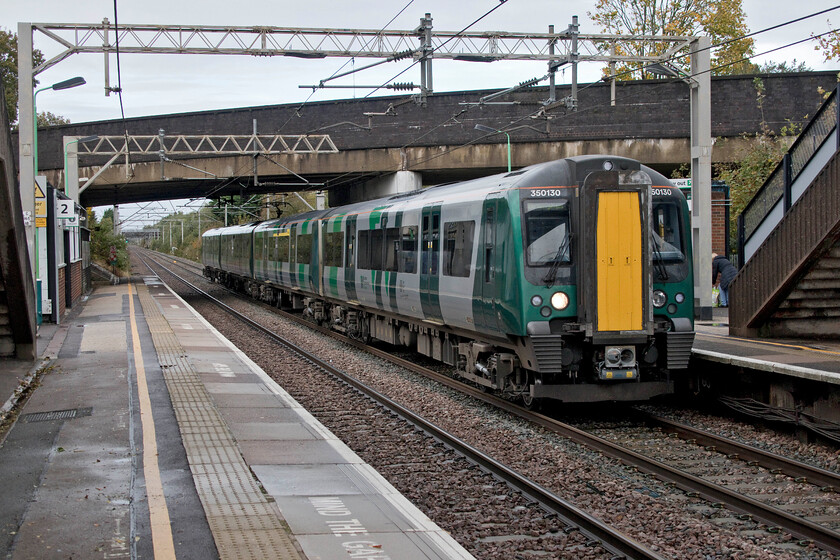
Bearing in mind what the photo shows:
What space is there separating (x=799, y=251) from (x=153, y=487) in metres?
9.32

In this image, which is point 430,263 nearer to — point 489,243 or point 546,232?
point 489,243

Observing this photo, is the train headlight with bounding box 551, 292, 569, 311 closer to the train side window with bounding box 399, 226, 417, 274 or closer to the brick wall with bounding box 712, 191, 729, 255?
the train side window with bounding box 399, 226, 417, 274

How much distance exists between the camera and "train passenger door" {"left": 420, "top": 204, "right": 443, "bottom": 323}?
41.8 ft

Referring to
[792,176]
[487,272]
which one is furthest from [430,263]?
[792,176]

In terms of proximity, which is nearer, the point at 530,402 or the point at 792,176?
the point at 530,402

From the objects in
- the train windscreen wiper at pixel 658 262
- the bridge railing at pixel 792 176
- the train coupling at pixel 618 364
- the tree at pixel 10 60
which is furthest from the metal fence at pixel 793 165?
the tree at pixel 10 60

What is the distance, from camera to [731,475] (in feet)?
26.0

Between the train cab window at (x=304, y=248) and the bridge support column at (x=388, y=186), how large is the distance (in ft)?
9.51

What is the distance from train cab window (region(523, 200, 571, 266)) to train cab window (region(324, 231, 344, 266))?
9391 millimetres

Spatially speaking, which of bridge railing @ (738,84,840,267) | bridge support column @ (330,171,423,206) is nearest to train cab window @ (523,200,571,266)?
bridge railing @ (738,84,840,267)

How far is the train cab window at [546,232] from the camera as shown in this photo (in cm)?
987

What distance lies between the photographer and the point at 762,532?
20.8ft

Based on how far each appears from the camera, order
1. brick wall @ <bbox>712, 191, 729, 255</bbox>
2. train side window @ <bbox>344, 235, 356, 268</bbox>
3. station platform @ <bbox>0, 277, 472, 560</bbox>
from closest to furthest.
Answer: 1. station platform @ <bbox>0, 277, 472, 560</bbox>
2. train side window @ <bbox>344, 235, 356, 268</bbox>
3. brick wall @ <bbox>712, 191, 729, 255</bbox>

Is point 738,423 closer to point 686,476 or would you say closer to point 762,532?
point 686,476
